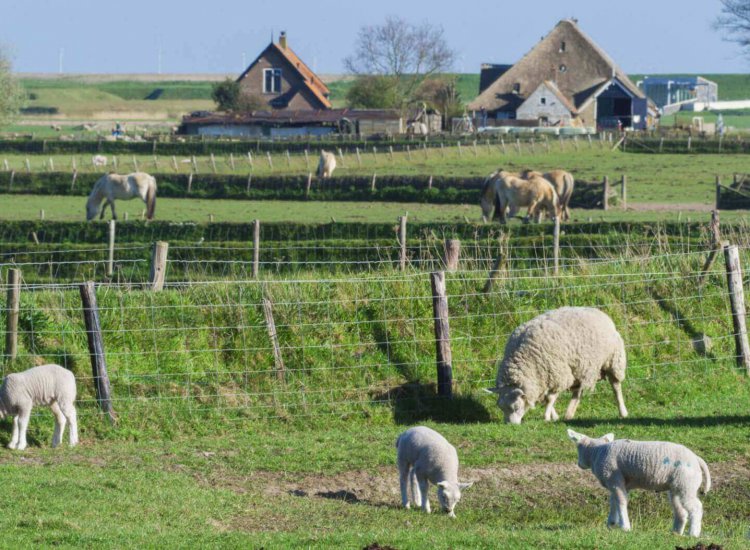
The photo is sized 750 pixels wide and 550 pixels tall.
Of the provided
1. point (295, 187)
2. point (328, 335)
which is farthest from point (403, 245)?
point (295, 187)

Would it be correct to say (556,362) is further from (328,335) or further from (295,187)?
(295,187)

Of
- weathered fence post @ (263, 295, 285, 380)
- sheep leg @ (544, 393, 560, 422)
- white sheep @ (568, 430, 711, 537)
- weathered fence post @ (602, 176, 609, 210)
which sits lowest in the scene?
sheep leg @ (544, 393, 560, 422)

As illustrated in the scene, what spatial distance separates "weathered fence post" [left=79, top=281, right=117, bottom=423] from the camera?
14070 mm

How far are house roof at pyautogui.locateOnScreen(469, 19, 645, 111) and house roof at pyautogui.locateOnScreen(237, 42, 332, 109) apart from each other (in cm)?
1339

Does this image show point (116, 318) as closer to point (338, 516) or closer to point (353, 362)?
point (353, 362)

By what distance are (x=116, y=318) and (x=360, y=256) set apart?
12.7 m

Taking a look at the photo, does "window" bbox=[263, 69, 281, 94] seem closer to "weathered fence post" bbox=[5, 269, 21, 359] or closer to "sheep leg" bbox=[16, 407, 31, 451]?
"weathered fence post" bbox=[5, 269, 21, 359]

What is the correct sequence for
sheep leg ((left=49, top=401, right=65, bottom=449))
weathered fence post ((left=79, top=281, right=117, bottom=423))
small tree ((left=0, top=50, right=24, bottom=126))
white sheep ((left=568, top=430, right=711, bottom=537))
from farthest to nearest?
small tree ((left=0, top=50, right=24, bottom=126))
weathered fence post ((left=79, top=281, right=117, bottom=423))
sheep leg ((left=49, top=401, right=65, bottom=449))
white sheep ((left=568, top=430, right=711, bottom=537))

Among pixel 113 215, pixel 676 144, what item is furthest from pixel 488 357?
pixel 676 144

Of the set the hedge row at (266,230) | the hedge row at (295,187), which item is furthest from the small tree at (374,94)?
the hedge row at (266,230)

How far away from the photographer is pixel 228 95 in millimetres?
105750

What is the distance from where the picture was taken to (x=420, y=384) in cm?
1555

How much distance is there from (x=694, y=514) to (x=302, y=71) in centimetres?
10016

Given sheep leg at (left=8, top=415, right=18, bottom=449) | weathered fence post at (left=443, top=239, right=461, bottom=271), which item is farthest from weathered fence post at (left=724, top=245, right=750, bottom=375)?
sheep leg at (left=8, top=415, right=18, bottom=449)
